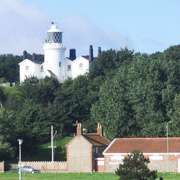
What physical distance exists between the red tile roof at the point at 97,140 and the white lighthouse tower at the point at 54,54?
51.7 meters

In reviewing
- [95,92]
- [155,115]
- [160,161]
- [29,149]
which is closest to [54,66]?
[95,92]

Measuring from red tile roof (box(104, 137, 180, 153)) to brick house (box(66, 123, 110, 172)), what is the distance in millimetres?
2222

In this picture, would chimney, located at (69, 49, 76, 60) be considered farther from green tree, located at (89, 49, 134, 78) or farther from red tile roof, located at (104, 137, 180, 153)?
red tile roof, located at (104, 137, 180, 153)

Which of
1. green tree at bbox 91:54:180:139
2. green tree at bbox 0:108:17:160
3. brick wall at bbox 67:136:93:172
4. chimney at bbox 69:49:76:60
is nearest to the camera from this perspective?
brick wall at bbox 67:136:93:172

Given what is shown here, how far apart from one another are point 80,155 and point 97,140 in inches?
133

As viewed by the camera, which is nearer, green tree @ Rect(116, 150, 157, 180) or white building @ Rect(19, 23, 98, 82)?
green tree @ Rect(116, 150, 157, 180)

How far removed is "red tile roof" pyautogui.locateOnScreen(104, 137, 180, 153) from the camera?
235ft

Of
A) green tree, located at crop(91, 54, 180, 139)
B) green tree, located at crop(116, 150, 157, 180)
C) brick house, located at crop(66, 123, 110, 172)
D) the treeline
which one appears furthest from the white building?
green tree, located at crop(116, 150, 157, 180)

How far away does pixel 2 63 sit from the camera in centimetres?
14838

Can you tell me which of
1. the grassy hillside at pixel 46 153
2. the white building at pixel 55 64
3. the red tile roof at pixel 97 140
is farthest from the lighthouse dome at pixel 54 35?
the red tile roof at pixel 97 140

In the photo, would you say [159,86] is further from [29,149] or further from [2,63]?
[2,63]

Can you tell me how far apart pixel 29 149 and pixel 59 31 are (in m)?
44.3

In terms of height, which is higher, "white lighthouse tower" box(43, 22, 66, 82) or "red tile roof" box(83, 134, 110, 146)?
"white lighthouse tower" box(43, 22, 66, 82)

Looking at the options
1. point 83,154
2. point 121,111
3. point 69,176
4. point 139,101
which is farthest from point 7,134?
point 69,176
